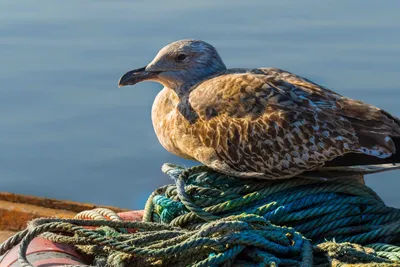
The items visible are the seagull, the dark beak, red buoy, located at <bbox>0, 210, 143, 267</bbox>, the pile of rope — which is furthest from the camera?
the dark beak

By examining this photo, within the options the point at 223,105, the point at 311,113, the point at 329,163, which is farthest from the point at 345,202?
the point at 223,105

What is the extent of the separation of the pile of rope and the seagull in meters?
0.10

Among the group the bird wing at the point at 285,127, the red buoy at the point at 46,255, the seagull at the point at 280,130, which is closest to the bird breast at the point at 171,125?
the seagull at the point at 280,130

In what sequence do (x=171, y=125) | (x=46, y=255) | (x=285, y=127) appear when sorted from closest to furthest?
(x=46, y=255)
(x=285, y=127)
(x=171, y=125)

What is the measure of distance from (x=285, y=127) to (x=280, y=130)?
0.11 feet

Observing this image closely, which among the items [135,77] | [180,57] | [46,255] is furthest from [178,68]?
[46,255]

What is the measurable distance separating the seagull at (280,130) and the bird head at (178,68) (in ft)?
1.26

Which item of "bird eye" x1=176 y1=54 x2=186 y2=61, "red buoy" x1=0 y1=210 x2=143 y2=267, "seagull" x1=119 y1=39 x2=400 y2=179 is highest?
"bird eye" x1=176 y1=54 x2=186 y2=61

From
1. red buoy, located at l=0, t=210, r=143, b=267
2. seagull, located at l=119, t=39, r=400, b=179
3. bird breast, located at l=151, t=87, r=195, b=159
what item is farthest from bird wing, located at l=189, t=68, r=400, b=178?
red buoy, located at l=0, t=210, r=143, b=267

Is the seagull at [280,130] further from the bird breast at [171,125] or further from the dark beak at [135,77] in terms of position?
the dark beak at [135,77]

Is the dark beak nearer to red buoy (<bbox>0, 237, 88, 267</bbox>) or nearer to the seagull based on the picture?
the seagull

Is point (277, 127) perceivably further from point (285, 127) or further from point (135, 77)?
point (135, 77)

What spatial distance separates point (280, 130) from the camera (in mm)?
4426

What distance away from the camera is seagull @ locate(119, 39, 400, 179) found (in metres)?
4.35
